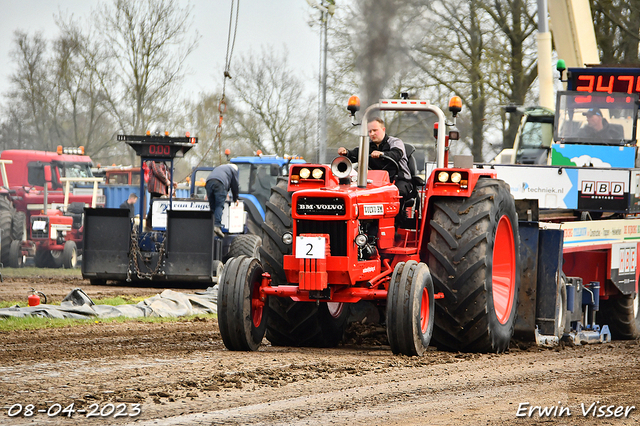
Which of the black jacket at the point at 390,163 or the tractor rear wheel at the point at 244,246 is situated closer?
the black jacket at the point at 390,163

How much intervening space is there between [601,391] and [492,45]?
797 inches

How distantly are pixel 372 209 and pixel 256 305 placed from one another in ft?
3.94

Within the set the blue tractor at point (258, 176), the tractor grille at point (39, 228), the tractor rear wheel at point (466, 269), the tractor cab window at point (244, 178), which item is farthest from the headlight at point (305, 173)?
the tractor grille at point (39, 228)

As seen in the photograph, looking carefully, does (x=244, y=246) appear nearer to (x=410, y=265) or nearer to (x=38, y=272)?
(x=38, y=272)

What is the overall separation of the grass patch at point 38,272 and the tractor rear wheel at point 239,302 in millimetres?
10678

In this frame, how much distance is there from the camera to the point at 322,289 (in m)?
6.34

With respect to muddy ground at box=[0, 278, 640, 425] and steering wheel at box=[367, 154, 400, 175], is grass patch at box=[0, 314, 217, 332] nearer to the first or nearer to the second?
muddy ground at box=[0, 278, 640, 425]

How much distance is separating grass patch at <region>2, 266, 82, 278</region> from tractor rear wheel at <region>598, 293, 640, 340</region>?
1030 cm

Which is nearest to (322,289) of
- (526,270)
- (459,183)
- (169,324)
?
(459,183)

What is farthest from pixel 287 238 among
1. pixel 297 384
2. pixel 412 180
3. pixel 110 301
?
pixel 110 301

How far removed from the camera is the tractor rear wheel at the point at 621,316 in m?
10.2

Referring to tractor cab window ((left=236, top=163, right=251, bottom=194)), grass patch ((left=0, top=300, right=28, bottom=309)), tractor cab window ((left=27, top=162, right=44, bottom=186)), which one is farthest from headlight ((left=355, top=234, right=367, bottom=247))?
tractor cab window ((left=27, top=162, right=44, bottom=186))

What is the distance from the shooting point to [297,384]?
539cm

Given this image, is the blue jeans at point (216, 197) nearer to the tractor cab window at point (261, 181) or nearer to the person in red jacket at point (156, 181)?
the person in red jacket at point (156, 181)
